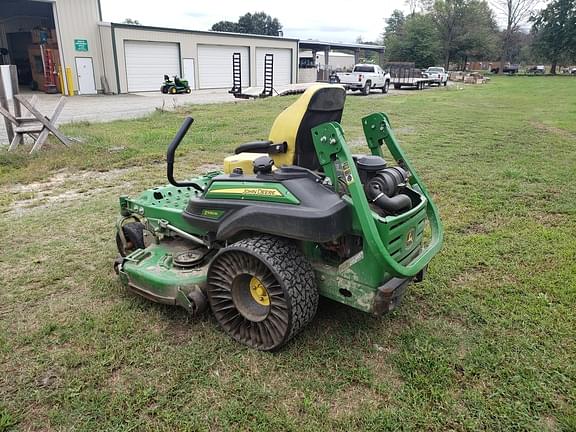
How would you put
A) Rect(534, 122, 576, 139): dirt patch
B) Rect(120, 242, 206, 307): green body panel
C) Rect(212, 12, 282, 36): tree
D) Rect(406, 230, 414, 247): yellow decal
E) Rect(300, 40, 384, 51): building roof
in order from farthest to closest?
Rect(212, 12, 282, 36): tree → Rect(300, 40, 384, 51): building roof → Rect(534, 122, 576, 139): dirt patch → Rect(120, 242, 206, 307): green body panel → Rect(406, 230, 414, 247): yellow decal

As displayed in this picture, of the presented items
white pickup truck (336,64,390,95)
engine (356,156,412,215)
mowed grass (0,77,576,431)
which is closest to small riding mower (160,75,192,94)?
white pickup truck (336,64,390,95)

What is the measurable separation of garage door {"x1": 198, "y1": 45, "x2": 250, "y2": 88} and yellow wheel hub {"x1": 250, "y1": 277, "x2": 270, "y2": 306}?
27.2 m

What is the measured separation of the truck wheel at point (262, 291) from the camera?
2.48m

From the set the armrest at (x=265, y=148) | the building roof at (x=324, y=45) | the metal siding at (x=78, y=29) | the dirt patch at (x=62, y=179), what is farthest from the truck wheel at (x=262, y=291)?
the building roof at (x=324, y=45)

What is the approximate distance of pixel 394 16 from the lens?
7656 centimetres

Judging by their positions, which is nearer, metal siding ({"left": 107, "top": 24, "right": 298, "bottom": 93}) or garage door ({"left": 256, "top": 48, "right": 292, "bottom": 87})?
metal siding ({"left": 107, "top": 24, "right": 298, "bottom": 93})

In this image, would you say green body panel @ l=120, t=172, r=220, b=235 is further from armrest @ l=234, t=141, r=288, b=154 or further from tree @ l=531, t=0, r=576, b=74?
tree @ l=531, t=0, r=576, b=74

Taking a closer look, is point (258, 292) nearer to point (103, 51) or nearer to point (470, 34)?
point (103, 51)

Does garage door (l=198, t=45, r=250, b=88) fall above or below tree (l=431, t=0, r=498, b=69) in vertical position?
below

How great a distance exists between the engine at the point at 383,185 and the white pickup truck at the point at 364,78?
21251 mm

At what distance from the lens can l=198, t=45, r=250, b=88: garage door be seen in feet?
92.2

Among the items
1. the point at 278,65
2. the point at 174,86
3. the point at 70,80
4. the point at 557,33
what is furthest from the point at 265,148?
the point at 557,33

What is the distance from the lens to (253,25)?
242ft

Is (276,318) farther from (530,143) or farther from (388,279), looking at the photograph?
(530,143)
